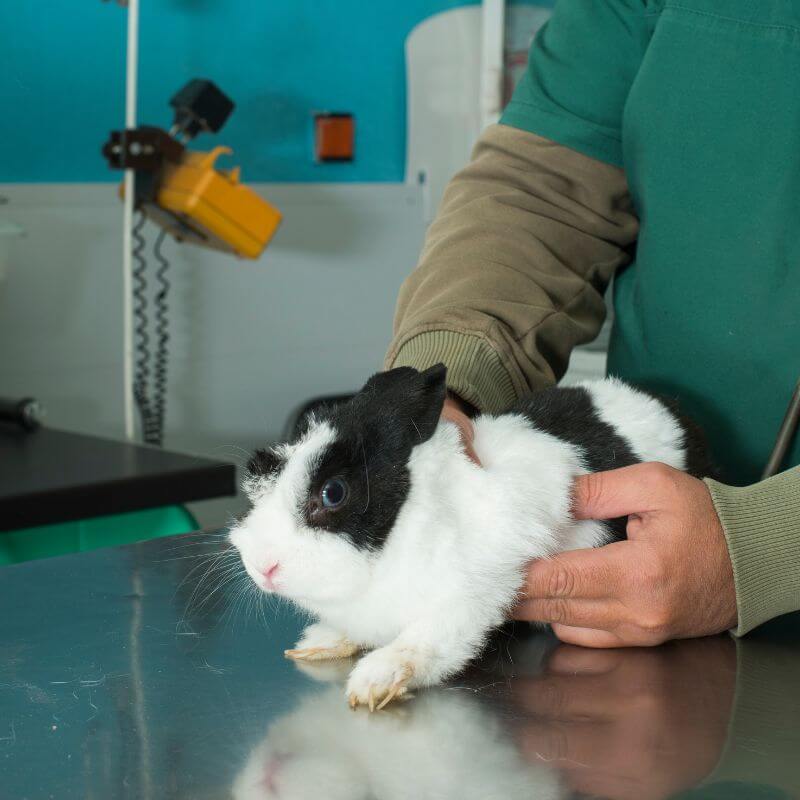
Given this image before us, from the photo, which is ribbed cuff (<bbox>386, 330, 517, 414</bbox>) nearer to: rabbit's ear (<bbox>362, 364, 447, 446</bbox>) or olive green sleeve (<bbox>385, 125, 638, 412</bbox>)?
olive green sleeve (<bbox>385, 125, 638, 412</bbox>)

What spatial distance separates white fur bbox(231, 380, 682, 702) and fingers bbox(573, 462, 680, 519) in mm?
16

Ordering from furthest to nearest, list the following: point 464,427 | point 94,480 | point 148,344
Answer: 1. point 148,344
2. point 94,480
3. point 464,427

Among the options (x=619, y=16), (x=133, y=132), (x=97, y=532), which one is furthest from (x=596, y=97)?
(x=133, y=132)

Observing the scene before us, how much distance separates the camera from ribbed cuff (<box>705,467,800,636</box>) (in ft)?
2.71

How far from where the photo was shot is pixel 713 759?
2.11 feet

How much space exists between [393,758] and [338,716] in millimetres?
77

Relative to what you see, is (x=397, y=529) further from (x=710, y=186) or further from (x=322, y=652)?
(x=710, y=186)

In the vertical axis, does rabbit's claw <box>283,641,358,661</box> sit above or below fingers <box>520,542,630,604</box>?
below

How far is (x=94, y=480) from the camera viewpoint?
1.56 m

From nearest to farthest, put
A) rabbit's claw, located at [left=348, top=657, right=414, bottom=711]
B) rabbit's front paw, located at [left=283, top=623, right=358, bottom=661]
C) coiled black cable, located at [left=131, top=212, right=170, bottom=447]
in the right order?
1. rabbit's claw, located at [left=348, top=657, right=414, bottom=711]
2. rabbit's front paw, located at [left=283, top=623, right=358, bottom=661]
3. coiled black cable, located at [left=131, top=212, right=170, bottom=447]

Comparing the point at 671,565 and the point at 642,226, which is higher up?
the point at 642,226

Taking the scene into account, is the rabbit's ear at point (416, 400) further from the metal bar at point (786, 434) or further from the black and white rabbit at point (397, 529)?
the metal bar at point (786, 434)

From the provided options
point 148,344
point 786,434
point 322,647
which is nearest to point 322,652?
point 322,647

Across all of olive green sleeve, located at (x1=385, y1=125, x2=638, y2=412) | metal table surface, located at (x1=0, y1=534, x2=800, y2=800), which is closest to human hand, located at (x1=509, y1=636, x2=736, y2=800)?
metal table surface, located at (x1=0, y1=534, x2=800, y2=800)
